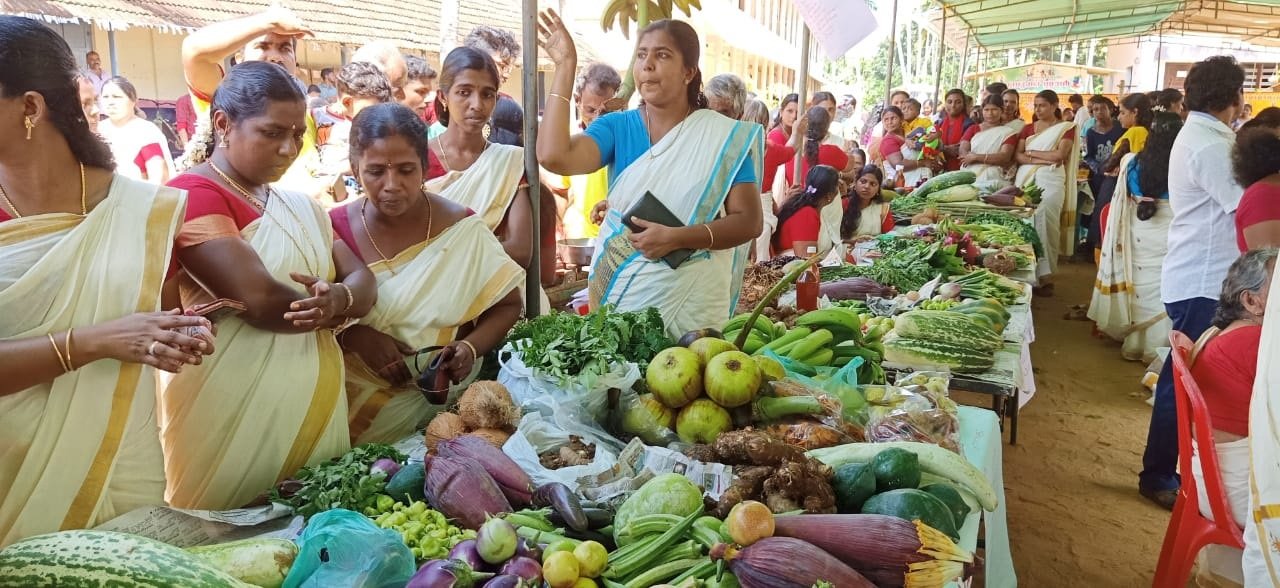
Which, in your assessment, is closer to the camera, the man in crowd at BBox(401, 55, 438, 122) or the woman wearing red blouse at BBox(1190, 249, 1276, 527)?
the woman wearing red blouse at BBox(1190, 249, 1276, 527)

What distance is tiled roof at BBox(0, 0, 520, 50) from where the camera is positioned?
7551 mm

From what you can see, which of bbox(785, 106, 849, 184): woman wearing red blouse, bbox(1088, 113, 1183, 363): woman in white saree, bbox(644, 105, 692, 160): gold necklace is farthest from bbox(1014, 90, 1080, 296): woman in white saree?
bbox(644, 105, 692, 160): gold necklace

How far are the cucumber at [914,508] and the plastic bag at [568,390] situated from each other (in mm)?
819

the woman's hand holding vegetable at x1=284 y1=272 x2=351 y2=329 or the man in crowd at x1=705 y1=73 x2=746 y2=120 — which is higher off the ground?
the man in crowd at x1=705 y1=73 x2=746 y2=120

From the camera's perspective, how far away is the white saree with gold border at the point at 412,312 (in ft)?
8.29

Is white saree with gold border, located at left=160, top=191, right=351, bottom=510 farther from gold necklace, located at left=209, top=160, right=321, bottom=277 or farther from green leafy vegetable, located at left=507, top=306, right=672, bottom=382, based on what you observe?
green leafy vegetable, located at left=507, top=306, right=672, bottom=382

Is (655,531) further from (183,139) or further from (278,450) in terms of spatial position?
(183,139)

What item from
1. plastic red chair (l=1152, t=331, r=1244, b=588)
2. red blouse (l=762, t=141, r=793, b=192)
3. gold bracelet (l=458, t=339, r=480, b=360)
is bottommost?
plastic red chair (l=1152, t=331, r=1244, b=588)

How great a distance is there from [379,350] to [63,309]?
0.89 m

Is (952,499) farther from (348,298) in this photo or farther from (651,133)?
(651,133)

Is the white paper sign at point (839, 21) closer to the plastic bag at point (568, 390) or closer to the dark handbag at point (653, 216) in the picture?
the dark handbag at point (653, 216)

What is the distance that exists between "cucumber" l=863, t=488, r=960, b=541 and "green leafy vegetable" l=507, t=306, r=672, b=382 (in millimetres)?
861

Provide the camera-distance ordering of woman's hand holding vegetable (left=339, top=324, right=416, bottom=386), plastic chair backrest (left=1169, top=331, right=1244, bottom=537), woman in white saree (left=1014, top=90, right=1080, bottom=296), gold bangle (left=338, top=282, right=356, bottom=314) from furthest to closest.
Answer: woman in white saree (left=1014, top=90, right=1080, bottom=296), plastic chair backrest (left=1169, top=331, right=1244, bottom=537), woman's hand holding vegetable (left=339, top=324, right=416, bottom=386), gold bangle (left=338, top=282, right=356, bottom=314)

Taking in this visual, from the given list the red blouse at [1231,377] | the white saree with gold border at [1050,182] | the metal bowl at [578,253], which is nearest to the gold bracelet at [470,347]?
the metal bowl at [578,253]
